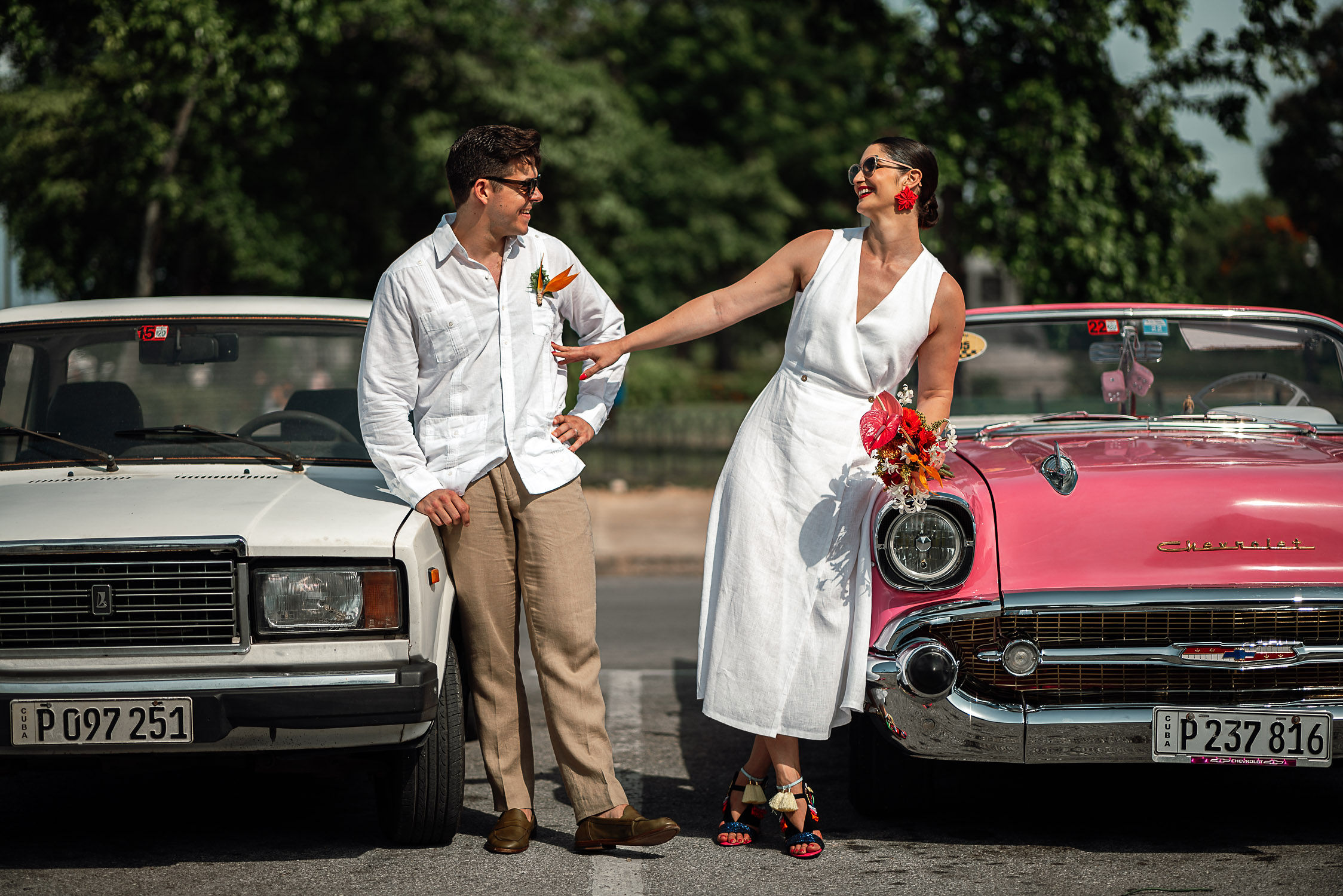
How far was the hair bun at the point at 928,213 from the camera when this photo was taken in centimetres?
398

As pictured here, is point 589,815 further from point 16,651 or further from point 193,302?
point 193,302

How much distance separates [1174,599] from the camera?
3.60 m

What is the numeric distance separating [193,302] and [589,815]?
2.42m

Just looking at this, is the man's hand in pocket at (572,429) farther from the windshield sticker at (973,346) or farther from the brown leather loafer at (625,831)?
the windshield sticker at (973,346)

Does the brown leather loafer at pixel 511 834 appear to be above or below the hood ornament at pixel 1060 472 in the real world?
below

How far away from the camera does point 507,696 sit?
3.90m

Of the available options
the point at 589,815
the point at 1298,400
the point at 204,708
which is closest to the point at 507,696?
the point at 589,815

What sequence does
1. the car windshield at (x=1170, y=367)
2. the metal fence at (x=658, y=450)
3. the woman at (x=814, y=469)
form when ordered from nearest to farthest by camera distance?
1. the woman at (x=814, y=469)
2. the car windshield at (x=1170, y=367)
3. the metal fence at (x=658, y=450)

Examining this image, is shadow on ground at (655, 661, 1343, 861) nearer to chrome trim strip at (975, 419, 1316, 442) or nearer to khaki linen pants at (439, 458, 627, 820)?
khaki linen pants at (439, 458, 627, 820)

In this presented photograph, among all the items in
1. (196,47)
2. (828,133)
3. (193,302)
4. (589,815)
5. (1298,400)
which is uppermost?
(828,133)

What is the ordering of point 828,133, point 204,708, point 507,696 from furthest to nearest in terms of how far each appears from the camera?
point 828,133 < point 507,696 < point 204,708

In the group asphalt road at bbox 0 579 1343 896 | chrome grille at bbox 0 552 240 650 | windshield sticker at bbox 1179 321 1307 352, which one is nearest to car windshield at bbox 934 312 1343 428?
windshield sticker at bbox 1179 321 1307 352

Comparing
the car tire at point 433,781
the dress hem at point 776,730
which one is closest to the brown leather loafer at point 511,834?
the car tire at point 433,781

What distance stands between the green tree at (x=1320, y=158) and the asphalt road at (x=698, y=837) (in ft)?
76.7
